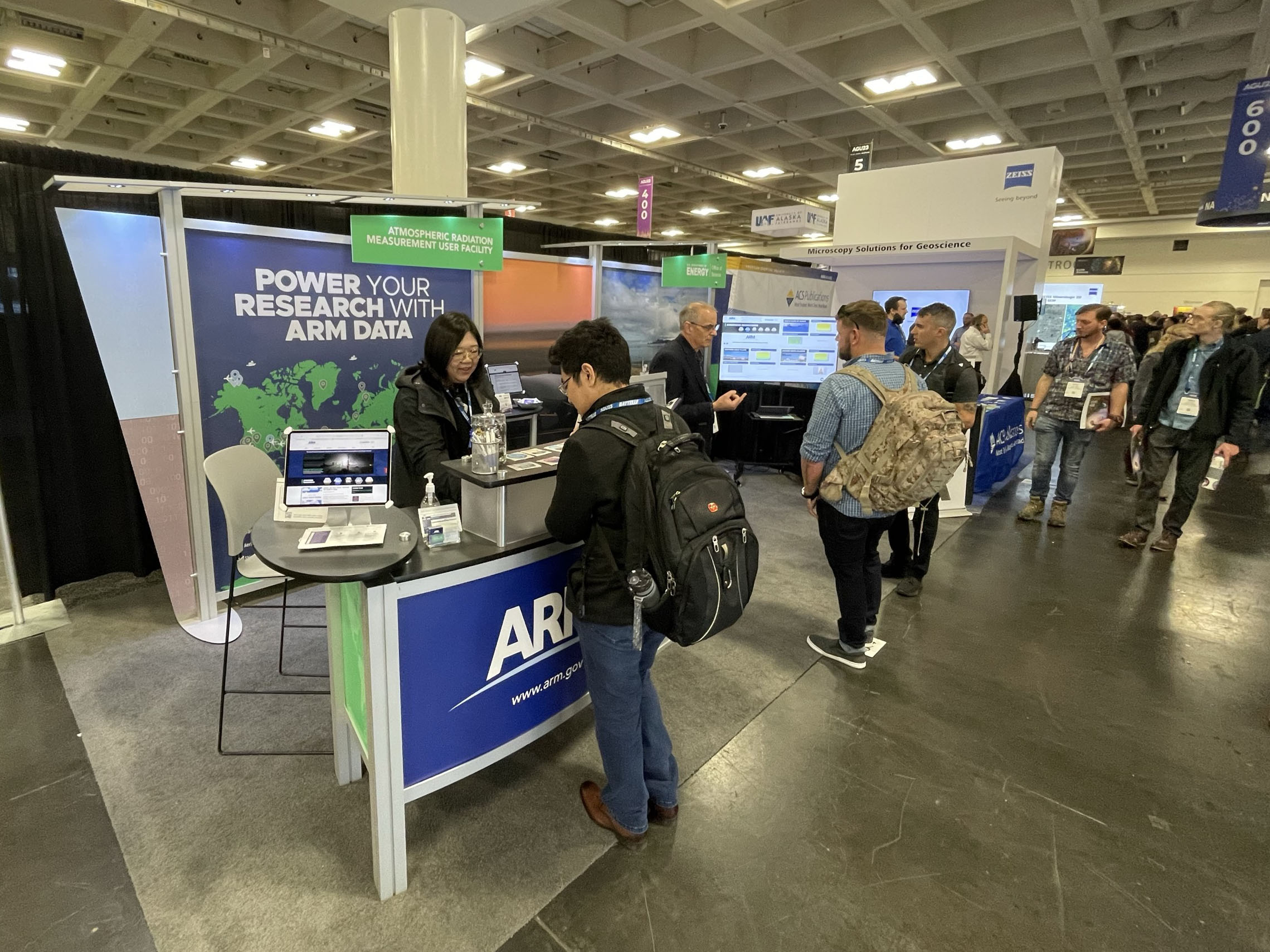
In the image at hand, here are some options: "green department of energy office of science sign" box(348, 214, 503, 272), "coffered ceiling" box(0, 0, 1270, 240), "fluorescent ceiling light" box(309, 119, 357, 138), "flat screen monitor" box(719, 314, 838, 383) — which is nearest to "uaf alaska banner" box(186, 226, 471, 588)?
"green department of energy office of science sign" box(348, 214, 503, 272)

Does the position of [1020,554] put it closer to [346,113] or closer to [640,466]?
[640,466]

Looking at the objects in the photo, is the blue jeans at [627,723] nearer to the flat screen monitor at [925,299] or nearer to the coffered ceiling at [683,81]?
the coffered ceiling at [683,81]

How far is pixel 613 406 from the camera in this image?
1.54m

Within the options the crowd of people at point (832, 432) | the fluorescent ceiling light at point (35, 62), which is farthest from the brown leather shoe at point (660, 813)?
the fluorescent ceiling light at point (35, 62)

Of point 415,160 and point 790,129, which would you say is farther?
point 790,129

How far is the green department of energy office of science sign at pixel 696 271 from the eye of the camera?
5117mm

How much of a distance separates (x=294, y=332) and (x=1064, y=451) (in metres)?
5.04

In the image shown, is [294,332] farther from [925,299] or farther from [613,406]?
[925,299]

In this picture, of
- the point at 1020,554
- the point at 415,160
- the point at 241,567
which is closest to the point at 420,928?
the point at 241,567

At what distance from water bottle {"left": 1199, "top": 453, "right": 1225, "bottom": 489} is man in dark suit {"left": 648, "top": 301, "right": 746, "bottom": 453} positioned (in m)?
3.07

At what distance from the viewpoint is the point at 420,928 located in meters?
1.56

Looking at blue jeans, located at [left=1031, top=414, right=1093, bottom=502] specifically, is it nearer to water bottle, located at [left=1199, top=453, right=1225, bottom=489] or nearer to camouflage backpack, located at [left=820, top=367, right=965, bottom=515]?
water bottle, located at [left=1199, top=453, right=1225, bottom=489]

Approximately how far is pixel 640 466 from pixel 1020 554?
377cm

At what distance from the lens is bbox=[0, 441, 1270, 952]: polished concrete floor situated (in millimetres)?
1601
